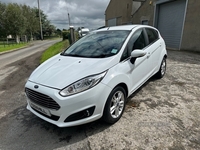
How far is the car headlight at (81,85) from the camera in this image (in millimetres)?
2127

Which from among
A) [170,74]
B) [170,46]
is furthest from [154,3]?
[170,74]

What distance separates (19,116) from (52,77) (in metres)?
1.42

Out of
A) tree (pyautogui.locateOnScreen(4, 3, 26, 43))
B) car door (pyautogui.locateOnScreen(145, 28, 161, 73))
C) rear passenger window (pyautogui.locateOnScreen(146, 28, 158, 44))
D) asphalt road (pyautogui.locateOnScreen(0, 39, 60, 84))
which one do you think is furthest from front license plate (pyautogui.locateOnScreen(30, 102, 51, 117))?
tree (pyautogui.locateOnScreen(4, 3, 26, 43))

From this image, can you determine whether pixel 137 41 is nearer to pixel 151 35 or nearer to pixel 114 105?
pixel 151 35

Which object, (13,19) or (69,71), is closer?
(69,71)

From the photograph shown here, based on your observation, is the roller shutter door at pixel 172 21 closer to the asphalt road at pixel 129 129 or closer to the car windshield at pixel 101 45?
the asphalt road at pixel 129 129

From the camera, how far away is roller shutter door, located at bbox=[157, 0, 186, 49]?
1058cm

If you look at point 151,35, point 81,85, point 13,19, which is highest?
point 13,19

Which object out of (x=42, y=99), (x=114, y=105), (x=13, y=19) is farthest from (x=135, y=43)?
(x=13, y=19)

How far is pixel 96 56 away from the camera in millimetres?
2795

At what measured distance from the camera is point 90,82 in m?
2.20

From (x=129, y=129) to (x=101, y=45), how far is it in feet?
5.72

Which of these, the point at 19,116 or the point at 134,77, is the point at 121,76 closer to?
the point at 134,77

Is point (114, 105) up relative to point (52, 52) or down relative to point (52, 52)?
down
